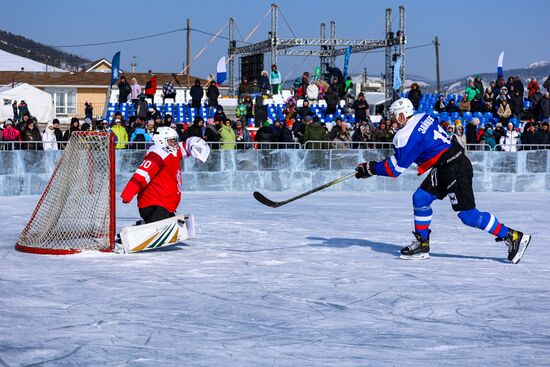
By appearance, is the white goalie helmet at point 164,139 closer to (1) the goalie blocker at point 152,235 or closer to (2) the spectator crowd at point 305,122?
(1) the goalie blocker at point 152,235

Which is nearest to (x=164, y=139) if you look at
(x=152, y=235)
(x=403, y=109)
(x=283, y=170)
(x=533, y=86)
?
(x=152, y=235)

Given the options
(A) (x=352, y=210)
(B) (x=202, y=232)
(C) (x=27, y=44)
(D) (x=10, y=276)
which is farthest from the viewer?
(C) (x=27, y=44)

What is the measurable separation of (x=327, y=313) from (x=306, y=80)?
66.4 feet

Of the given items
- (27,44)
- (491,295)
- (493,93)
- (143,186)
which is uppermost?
(27,44)

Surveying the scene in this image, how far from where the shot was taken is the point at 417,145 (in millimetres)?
7762

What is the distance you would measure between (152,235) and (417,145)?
2.45m

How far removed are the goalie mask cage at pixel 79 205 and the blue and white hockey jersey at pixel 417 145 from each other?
8.57 ft

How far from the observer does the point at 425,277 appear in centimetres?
706

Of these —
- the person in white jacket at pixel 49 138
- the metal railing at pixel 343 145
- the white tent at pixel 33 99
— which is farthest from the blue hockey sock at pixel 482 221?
the white tent at pixel 33 99

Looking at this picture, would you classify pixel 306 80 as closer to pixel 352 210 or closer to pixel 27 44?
pixel 352 210

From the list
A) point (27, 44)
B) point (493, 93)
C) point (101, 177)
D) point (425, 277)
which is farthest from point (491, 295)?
point (27, 44)

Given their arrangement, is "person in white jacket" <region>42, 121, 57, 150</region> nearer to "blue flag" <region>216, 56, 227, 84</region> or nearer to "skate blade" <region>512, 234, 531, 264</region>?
"skate blade" <region>512, 234, 531, 264</region>

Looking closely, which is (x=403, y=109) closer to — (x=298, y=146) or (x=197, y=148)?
(x=197, y=148)

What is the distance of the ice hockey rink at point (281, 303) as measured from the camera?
179 inches
